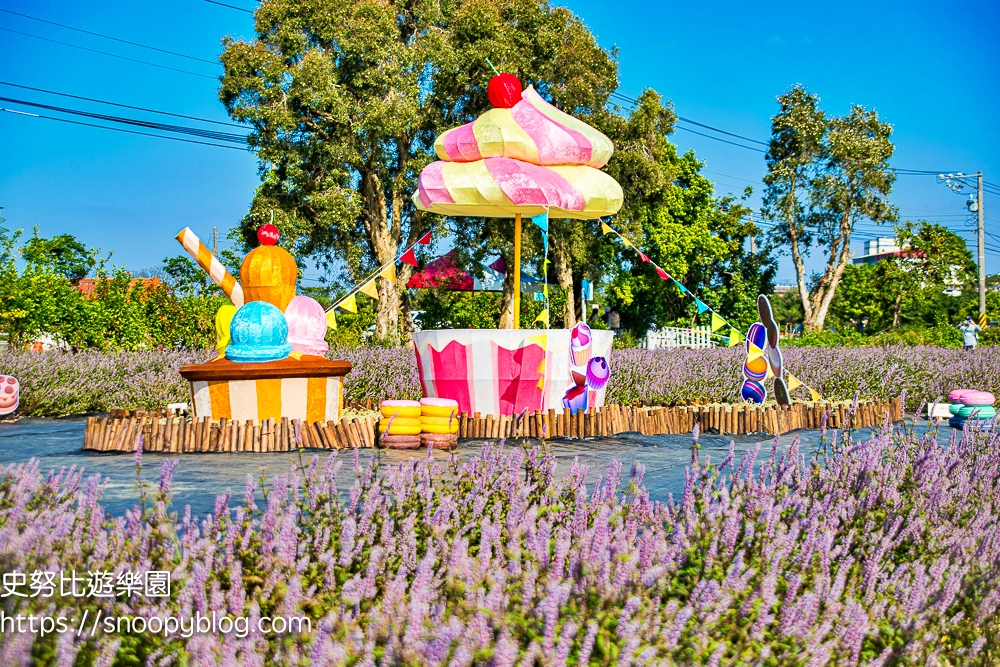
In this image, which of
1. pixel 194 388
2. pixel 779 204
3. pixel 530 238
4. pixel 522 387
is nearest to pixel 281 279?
pixel 194 388

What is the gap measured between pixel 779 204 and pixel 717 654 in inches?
1275

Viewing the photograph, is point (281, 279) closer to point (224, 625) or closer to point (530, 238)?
point (224, 625)

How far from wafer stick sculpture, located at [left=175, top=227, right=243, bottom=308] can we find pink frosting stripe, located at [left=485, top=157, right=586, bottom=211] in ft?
9.02

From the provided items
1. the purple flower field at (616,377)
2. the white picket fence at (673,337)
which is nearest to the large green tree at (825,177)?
the white picket fence at (673,337)

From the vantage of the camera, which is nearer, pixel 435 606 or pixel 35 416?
pixel 435 606

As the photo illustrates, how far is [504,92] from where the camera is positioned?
9.35m

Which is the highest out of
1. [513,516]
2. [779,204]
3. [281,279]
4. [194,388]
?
[779,204]

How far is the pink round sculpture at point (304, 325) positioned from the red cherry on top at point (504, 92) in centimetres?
310

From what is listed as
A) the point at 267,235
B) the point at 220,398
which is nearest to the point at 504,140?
the point at 267,235

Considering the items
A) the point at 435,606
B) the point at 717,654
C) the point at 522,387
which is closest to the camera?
the point at 717,654

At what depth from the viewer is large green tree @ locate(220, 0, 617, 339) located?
21031mm

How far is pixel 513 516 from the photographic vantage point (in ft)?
8.59

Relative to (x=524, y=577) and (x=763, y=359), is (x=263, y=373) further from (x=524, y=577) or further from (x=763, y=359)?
(x=524, y=577)

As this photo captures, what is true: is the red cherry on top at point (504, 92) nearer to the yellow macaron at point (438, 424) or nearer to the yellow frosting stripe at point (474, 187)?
the yellow frosting stripe at point (474, 187)
